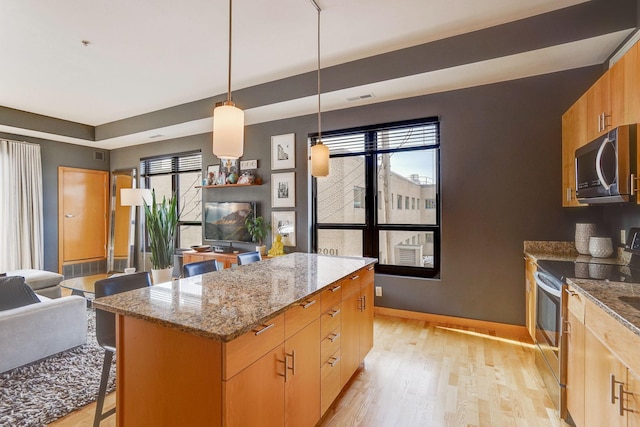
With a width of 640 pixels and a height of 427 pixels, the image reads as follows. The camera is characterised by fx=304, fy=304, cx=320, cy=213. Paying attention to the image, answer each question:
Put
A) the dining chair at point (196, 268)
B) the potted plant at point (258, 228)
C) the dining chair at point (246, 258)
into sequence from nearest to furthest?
the dining chair at point (196, 268) → the dining chair at point (246, 258) → the potted plant at point (258, 228)

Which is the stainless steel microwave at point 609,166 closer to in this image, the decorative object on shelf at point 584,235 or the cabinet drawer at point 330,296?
the decorative object on shelf at point 584,235

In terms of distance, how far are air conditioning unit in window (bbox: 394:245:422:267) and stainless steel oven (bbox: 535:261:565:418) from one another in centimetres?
140

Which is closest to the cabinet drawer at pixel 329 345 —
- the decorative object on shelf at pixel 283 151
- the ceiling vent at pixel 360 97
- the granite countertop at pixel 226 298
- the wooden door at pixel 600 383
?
the granite countertop at pixel 226 298

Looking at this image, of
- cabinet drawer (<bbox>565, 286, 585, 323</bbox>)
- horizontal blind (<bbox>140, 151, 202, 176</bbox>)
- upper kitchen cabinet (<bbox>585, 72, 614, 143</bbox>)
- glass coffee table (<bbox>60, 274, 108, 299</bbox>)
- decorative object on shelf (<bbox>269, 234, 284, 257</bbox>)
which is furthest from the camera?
horizontal blind (<bbox>140, 151, 202, 176</bbox>)

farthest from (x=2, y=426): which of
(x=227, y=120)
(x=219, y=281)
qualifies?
(x=227, y=120)

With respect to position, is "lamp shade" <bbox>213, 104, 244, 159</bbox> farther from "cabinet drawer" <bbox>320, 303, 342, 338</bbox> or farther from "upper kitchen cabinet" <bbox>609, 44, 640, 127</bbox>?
"upper kitchen cabinet" <bbox>609, 44, 640, 127</bbox>

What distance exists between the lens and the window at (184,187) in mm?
5512

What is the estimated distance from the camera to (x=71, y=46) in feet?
9.67

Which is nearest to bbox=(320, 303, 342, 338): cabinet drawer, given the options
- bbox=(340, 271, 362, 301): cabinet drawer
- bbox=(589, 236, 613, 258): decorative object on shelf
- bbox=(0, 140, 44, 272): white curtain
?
bbox=(340, 271, 362, 301): cabinet drawer

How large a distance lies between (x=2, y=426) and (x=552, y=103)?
486cm

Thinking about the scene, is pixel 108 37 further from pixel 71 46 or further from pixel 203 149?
pixel 203 149

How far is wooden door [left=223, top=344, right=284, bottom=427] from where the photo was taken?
3.61ft

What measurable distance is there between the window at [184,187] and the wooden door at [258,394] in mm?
4657

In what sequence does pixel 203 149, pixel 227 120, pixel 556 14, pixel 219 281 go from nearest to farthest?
1. pixel 227 120
2. pixel 219 281
3. pixel 556 14
4. pixel 203 149
